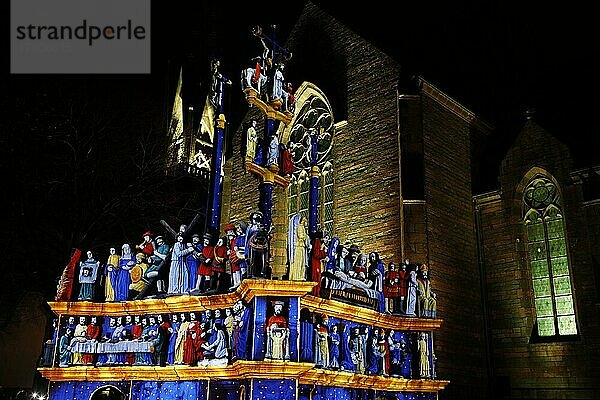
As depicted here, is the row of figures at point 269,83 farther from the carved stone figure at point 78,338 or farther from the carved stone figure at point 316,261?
the carved stone figure at point 78,338

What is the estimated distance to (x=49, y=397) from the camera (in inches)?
495

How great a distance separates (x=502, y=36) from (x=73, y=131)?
49.7 feet

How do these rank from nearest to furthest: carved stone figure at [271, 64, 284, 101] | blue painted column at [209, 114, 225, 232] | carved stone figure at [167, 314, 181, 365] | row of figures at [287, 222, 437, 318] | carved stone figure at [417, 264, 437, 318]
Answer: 1. row of figures at [287, 222, 437, 318]
2. carved stone figure at [167, 314, 181, 365]
3. carved stone figure at [271, 64, 284, 101]
4. carved stone figure at [417, 264, 437, 318]
5. blue painted column at [209, 114, 225, 232]

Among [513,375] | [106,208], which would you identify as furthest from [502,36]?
[106,208]

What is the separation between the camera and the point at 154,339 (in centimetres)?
1224

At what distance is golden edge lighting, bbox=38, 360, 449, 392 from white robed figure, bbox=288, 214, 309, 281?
1.50m

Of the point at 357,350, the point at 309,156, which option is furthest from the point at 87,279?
the point at 309,156

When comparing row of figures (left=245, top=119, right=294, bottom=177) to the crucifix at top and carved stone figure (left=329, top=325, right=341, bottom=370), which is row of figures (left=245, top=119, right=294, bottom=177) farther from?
carved stone figure (left=329, top=325, right=341, bottom=370)

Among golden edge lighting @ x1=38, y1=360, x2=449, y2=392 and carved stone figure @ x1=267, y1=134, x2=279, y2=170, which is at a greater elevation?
carved stone figure @ x1=267, y1=134, x2=279, y2=170

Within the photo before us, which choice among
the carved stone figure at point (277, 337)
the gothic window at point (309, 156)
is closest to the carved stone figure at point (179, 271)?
the carved stone figure at point (277, 337)

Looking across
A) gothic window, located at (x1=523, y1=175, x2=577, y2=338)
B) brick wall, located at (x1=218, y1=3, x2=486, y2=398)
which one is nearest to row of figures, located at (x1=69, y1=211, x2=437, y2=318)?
brick wall, located at (x1=218, y1=3, x2=486, y2=398)

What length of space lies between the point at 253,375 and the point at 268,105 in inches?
220

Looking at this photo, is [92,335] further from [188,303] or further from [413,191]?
[413,191]

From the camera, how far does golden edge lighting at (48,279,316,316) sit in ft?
35.1
